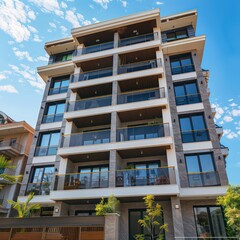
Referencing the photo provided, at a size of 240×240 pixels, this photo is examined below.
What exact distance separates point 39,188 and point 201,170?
38.6ft

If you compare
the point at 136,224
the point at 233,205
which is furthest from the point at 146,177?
the point at 233,205

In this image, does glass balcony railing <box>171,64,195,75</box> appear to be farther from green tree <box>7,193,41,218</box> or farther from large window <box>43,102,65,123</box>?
green tree <box>7,193,41,218</box>

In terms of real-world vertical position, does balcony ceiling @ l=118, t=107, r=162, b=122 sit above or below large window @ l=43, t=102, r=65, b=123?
below

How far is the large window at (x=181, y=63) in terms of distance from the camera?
17.7 meters

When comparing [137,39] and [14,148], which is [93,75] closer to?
[137,39]

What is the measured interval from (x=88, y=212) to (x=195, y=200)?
7.39 meters

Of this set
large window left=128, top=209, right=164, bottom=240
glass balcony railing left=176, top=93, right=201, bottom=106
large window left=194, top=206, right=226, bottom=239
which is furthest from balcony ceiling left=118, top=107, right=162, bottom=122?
large window left=194, top=206, right=226, bottom=239

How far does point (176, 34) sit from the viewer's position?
20125 mm

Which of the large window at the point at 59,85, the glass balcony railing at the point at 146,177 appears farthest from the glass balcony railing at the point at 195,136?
the large window at the point at 59,85

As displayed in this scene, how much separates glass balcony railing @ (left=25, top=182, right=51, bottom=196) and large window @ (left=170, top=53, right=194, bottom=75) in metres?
13.8

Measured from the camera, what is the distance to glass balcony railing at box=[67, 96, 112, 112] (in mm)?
16922

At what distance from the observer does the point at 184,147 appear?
14.5 metres

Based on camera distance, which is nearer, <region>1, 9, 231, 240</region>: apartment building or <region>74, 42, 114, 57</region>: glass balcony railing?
<region>1, 9, 231, 240</region>: apartment building

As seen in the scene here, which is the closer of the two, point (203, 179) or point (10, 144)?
point (203, 179)
